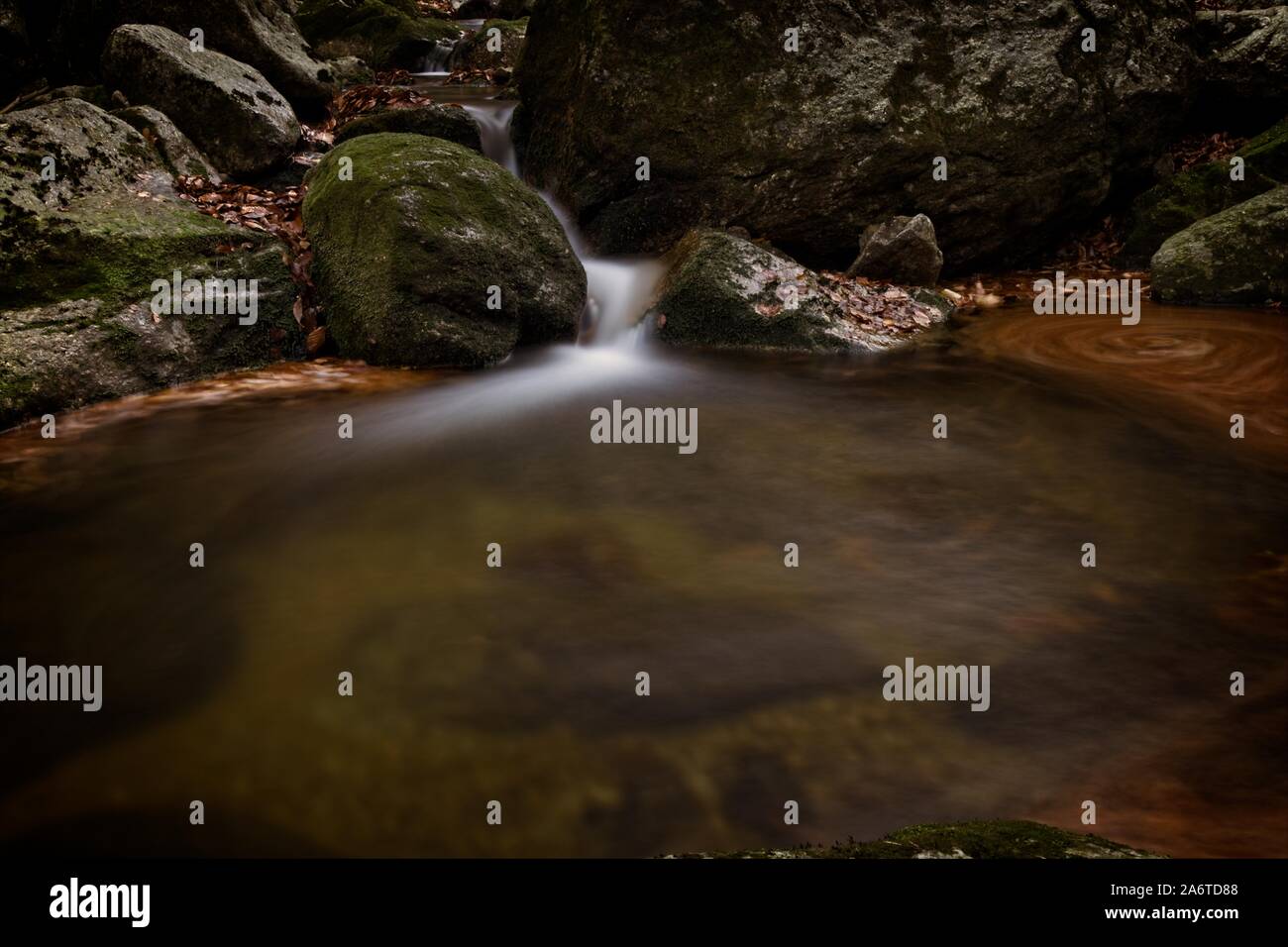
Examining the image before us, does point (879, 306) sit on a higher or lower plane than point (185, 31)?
lower

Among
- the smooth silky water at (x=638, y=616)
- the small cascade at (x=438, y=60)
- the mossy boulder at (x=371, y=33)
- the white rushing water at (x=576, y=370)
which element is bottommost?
the smooth silky water at (x=638, y=616)

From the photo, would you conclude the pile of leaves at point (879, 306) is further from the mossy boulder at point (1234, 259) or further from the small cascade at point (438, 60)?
the small cascade at point (438, 60)

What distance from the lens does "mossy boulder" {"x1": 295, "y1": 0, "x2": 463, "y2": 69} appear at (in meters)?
15.8

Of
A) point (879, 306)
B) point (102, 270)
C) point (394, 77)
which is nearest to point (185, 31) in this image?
point (102, 270)

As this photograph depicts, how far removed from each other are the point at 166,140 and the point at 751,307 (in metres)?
5.93

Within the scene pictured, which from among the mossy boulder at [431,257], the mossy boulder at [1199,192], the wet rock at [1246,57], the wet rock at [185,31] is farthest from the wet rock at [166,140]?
the wet rock at [1246,57]

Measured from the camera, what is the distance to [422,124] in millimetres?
9531

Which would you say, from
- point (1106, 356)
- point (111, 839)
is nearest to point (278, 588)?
point (111, 839)

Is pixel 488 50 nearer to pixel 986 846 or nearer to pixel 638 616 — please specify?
pixel 638 616

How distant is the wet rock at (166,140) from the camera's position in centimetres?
789

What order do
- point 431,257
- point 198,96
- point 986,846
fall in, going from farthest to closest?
1. point 198,96
2. point 431,257
3. point 986,846

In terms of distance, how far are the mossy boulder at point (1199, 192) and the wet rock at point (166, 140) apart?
Result: 412 inches

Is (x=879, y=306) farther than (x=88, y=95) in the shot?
No
